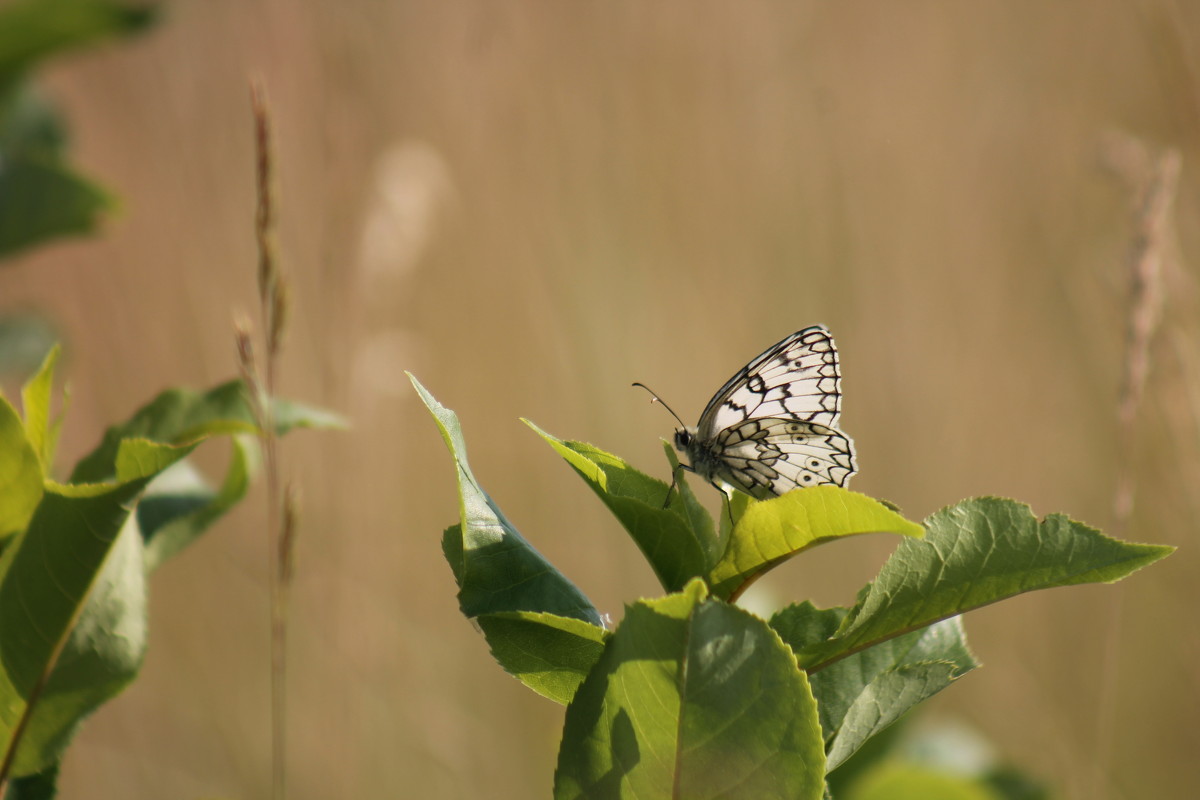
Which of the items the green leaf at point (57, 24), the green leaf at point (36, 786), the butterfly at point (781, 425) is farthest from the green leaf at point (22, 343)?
the butterfly at point (781, 425)

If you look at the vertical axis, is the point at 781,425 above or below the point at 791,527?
below

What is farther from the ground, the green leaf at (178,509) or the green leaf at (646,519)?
the green leaf at (646,519)

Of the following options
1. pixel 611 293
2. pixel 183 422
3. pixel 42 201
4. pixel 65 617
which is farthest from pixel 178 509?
pixel 611 293

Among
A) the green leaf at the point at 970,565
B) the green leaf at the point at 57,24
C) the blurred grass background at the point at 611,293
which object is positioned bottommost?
the blurred grass background at the point at 611,293

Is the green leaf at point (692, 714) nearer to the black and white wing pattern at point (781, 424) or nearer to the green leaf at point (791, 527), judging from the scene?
the green leaf at point (791, 527)

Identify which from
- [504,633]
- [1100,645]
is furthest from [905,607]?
[1100,645]

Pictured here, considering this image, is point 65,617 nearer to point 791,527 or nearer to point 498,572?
point 498,572
